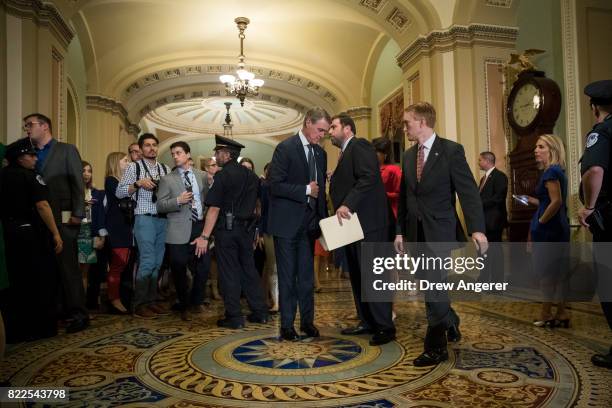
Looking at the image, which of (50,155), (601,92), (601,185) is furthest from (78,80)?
(601,185)

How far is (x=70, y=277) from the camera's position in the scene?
3379 mm

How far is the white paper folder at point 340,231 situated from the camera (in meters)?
2.62

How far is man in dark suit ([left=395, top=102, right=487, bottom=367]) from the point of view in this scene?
236 cm

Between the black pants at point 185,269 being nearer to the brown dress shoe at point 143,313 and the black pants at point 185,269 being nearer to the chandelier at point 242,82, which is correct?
the brown dress shoe at point 143,313

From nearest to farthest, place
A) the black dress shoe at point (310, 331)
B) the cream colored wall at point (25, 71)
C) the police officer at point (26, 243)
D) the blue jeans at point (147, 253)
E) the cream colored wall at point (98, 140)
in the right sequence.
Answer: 1. the police officer at point (26, 243)
2. the black dress shoe at point (310, 331)
3. the blue jeans at point (147, 253)
4. the cream colored wall at point (25, 71)
5. the cream colored wall at point (98, 140)

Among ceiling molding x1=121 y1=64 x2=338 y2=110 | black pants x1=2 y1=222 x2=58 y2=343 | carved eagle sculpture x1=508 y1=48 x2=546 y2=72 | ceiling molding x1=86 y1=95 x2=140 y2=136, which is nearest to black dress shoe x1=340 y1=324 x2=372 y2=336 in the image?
black pants x1=2 y1=222 x2=58 y2=343

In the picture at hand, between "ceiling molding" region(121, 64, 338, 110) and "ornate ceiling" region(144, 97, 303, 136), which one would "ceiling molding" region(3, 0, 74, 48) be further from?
"ornate ceiling" region(144, 97, 303, 136)

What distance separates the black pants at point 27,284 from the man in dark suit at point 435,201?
2.35m

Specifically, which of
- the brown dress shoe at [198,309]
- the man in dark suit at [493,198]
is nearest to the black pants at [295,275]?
the brown dress shoe at [198,309]

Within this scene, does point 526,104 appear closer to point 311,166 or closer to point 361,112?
point 311,166

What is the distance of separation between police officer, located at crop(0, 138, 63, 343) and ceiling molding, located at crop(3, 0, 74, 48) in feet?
10.2

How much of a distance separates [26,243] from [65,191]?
57 cm

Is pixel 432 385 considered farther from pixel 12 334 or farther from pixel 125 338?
pixel 12 334

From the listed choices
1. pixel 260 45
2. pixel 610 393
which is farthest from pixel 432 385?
pixel 260 45
